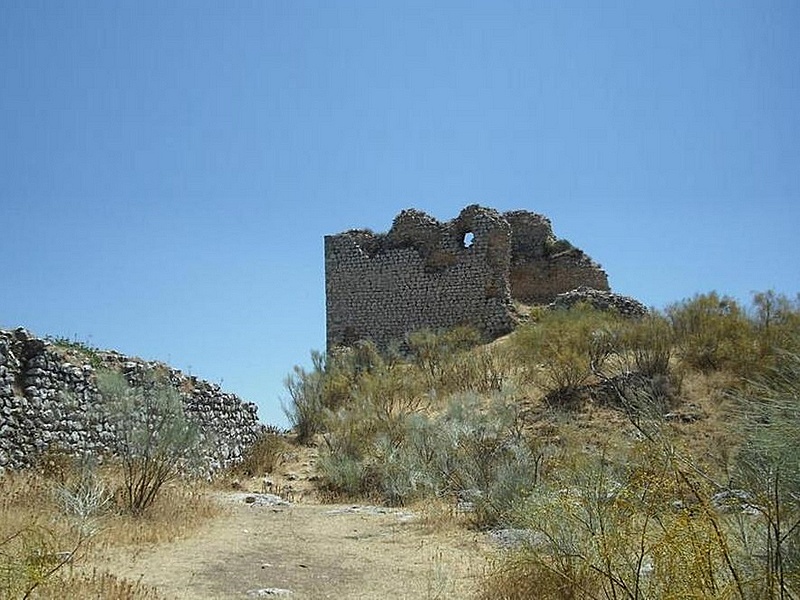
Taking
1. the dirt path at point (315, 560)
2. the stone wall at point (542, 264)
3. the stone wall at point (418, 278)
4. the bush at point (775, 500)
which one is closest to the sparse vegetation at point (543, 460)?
the bush at point (775, 500)

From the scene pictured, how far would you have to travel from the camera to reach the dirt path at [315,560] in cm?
647

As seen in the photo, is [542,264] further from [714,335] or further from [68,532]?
[68,532]

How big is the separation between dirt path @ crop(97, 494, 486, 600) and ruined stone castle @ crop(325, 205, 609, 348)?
12590 mm

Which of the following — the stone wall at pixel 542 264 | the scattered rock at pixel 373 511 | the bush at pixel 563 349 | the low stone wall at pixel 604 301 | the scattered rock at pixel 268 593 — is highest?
the stone wall at pixel 542 264

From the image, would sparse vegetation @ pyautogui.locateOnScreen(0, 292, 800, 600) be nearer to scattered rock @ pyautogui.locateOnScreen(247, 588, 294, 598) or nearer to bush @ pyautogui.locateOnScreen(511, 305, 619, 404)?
bush @ pyautogui.locateOnScreen(511, 305, 619, 404)

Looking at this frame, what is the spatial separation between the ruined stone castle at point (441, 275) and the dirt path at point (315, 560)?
41.3ft

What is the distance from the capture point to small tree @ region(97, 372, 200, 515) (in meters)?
9.72

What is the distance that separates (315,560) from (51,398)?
492 cm

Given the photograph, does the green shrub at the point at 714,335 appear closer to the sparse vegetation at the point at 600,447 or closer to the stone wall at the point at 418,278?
the sparse vegetation at the point at 600,447

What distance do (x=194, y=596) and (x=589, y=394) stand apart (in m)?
10.1

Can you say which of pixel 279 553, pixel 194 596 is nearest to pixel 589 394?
pixel 279 553

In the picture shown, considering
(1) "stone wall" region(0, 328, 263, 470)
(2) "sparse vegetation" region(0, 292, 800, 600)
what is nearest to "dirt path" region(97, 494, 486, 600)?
(2) "sparse vegetation" region(0, 292, 800, 600)

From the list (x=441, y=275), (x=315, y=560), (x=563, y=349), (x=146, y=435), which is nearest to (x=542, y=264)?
(x=441, y=275)

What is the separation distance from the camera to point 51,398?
10602mm
